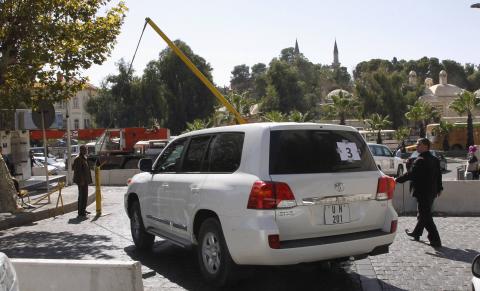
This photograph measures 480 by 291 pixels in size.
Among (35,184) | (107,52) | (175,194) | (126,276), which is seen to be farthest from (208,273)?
(35,184)

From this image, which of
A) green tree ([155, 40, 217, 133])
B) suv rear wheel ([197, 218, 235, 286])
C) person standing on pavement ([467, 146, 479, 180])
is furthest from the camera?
green tree ([155, 40, 217, 133])

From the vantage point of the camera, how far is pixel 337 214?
543 cm

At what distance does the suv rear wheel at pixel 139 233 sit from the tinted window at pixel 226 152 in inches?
90.4

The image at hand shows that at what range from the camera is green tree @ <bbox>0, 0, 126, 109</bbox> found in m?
10.8

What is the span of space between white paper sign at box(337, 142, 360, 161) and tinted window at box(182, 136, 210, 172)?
1.55 metres

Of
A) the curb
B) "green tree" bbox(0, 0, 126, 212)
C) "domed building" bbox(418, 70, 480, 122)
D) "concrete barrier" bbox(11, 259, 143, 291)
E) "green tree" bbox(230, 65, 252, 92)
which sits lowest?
the curb

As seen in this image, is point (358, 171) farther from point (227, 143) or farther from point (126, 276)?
point (126, 276)

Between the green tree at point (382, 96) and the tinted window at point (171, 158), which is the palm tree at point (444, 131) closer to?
the green tree at point (382, 96)

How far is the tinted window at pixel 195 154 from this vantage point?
6.37m

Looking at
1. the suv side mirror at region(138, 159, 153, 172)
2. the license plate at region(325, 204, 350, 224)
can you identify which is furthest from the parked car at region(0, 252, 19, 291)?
the suv side mirror at region(138, 159, 153, 172)

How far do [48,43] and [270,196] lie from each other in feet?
26.3

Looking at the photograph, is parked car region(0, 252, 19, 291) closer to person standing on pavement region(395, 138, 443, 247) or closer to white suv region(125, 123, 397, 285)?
white suv region(125, 123, 397, 285)

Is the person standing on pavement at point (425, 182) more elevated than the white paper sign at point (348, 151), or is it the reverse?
the white paper sign at point (348, 151)

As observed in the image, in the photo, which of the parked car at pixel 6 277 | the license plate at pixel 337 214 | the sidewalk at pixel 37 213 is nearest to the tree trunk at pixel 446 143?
the sidewalk at pixel 37 213
